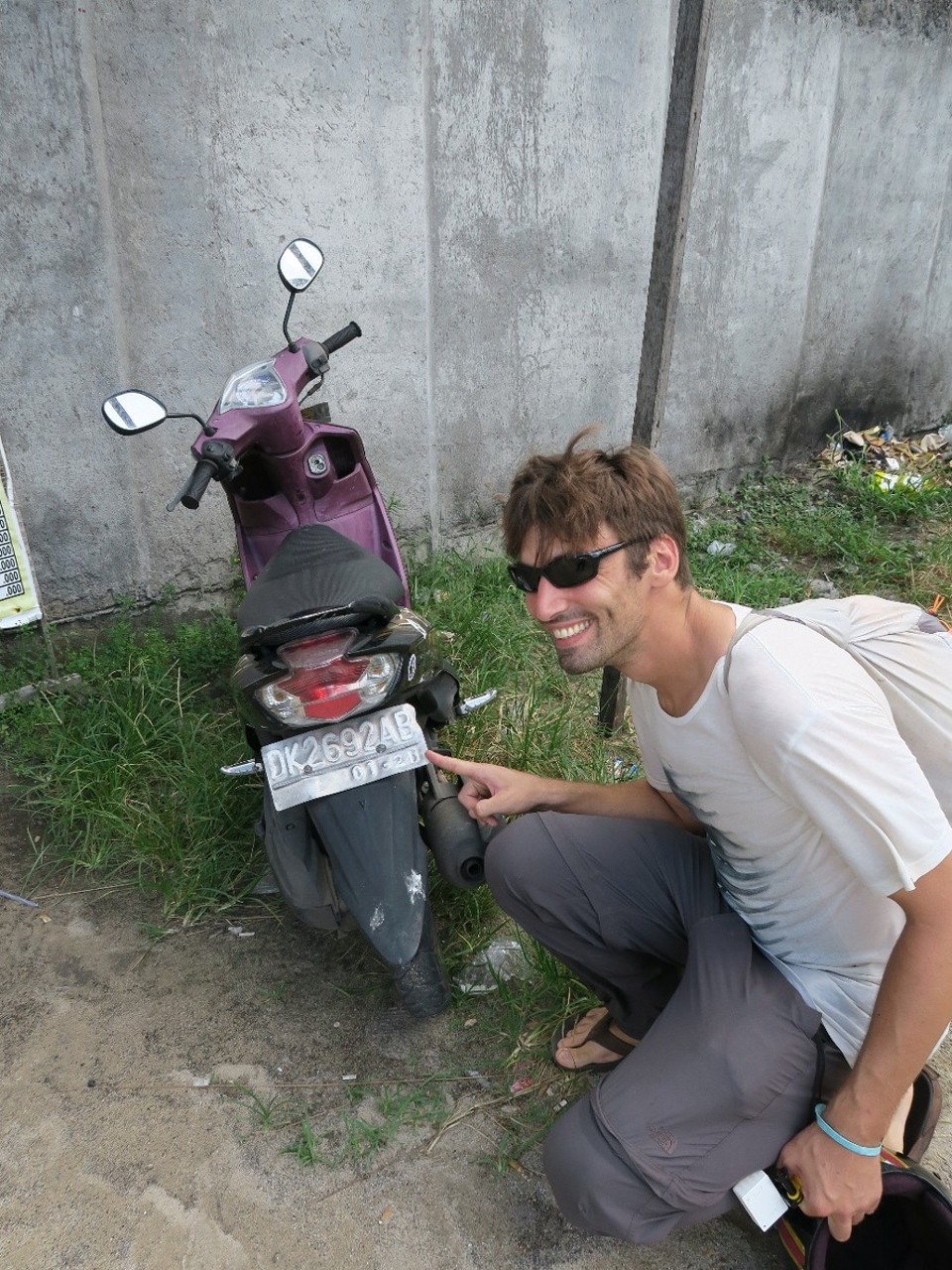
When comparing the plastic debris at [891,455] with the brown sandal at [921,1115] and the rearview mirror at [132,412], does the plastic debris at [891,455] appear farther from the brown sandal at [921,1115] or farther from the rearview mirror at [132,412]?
the rearview mirror at [132,412]

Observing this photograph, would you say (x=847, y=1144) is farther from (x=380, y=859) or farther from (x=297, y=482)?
(x=297, y=482)

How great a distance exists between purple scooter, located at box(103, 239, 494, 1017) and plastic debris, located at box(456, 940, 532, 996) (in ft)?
0.71

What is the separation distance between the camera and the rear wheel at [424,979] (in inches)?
80.7

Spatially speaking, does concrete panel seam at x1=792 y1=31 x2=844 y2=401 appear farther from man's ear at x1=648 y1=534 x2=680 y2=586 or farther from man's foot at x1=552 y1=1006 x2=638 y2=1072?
man's foot at x1=552 y1=1006 x2=638 y2=1072

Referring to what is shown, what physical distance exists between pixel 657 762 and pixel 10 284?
248cm

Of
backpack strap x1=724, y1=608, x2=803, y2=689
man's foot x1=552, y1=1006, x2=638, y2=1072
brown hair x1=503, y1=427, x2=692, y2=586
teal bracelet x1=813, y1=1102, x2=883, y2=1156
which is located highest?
brown hair x1=503, y1=427, x2=692, y2=586

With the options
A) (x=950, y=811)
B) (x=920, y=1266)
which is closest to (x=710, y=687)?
(x=950, y=811)

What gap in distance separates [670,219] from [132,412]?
5.63 feet

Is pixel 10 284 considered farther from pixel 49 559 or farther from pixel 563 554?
pixel 563 554

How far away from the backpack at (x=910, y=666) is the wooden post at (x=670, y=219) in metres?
1.39

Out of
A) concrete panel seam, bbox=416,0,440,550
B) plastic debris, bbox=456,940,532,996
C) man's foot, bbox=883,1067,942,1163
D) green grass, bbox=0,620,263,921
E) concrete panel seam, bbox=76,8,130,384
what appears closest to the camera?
man's foot, bbox=883,1067,942,1163

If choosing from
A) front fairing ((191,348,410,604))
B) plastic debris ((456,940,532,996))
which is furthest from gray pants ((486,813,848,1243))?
front fairing ((191,348,410,604))

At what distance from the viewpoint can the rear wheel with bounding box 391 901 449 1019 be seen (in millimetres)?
2049

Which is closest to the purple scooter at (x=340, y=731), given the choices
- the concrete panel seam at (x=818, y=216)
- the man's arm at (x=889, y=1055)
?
the man's arm at (x=889, y=1055)
